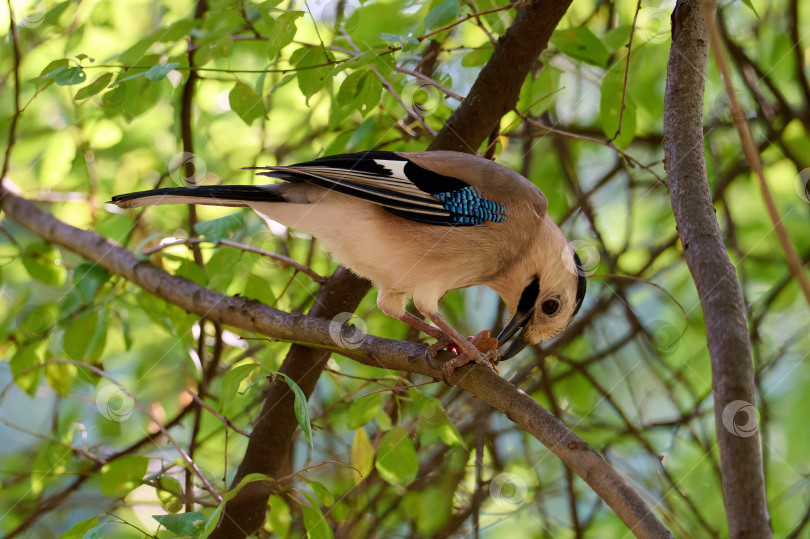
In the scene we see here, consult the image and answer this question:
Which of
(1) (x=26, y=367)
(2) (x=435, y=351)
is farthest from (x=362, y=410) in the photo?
(1) (x=26, y=367)

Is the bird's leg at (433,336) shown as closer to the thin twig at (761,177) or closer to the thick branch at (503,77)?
the thick branch at (503,77)

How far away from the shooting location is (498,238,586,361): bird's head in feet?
10.6

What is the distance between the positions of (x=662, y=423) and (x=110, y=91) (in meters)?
3.15

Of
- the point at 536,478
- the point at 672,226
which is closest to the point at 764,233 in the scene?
the point at 672,226

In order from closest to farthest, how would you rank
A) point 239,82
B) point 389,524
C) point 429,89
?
point 239,82, point 429,89, point 389,524

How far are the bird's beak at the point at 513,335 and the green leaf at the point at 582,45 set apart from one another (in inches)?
43.8

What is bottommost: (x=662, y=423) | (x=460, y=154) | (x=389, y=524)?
(x=389, y=524)

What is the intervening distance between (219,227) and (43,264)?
5.33 ft

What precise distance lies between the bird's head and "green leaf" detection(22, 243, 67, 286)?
2.46 meters

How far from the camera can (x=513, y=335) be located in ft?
11.0

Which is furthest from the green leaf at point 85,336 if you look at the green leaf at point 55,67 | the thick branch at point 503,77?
the thick branch at point 503,77

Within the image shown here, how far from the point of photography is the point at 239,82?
310 cm

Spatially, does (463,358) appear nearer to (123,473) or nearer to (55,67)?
(123,473)

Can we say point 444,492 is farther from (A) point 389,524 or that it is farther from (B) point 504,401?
(B) point 504,401
